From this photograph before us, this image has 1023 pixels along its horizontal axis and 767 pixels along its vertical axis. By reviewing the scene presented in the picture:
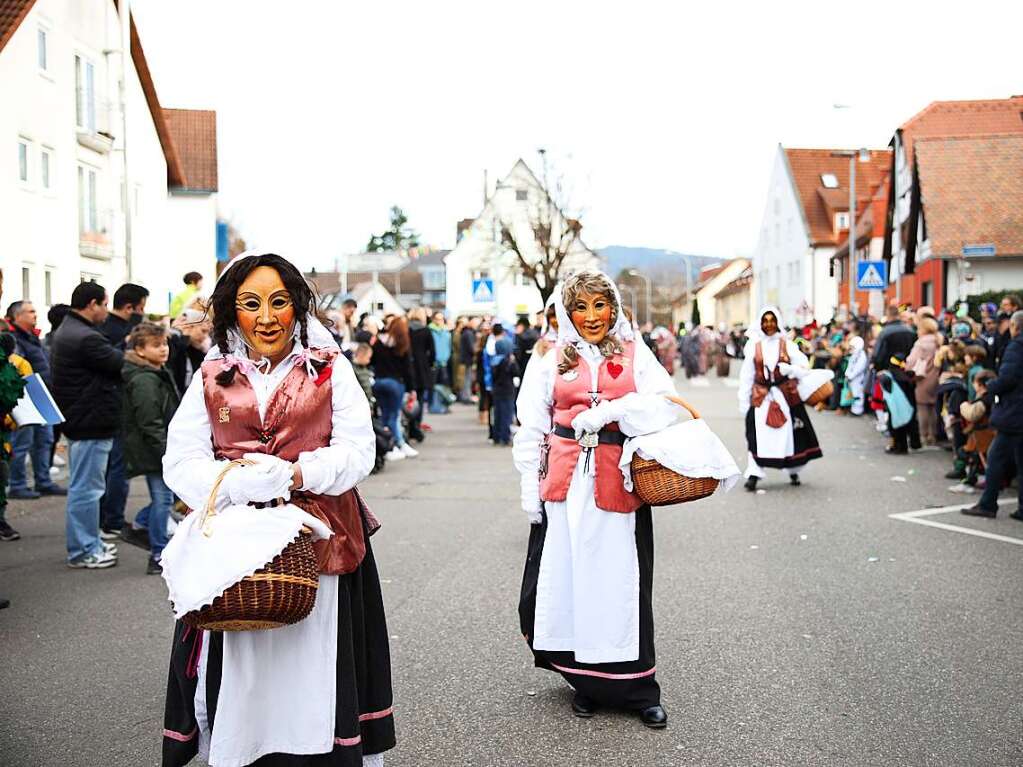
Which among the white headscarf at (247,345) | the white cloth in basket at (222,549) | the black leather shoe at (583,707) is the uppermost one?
the white headscarf at (247,345)

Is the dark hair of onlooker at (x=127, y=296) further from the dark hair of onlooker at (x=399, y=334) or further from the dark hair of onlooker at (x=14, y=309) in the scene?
the dark hair of onlooker at (x=399, y=334)

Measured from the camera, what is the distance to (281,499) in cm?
374

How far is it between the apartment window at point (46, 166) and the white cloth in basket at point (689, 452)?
2686 cm

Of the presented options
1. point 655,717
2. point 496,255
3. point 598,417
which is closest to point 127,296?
point 598,417

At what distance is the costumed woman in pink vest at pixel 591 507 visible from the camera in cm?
519

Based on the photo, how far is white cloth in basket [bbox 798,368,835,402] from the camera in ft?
40.2

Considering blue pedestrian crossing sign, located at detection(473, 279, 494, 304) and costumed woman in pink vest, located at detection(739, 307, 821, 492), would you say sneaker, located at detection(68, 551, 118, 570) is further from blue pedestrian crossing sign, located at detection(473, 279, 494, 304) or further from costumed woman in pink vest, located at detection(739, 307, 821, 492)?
blue pedestrian crossing sign, located at detection(473, 279, 494, 304)

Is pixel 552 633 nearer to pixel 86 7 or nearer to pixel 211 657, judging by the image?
pixel 211 657

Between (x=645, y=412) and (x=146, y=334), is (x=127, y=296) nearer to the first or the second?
(x=146, y=334)

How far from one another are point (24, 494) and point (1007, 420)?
9767mm

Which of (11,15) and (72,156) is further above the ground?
(11,15)

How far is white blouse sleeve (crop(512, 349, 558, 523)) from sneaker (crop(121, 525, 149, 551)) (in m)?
4.39

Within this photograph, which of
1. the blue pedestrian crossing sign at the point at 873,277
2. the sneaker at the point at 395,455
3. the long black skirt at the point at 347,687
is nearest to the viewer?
the long black skirt at the point at 347,687

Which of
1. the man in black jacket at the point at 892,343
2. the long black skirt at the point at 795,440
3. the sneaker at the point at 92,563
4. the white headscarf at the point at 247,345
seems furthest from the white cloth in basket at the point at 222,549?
the man in black jacket at the point at 892,343
